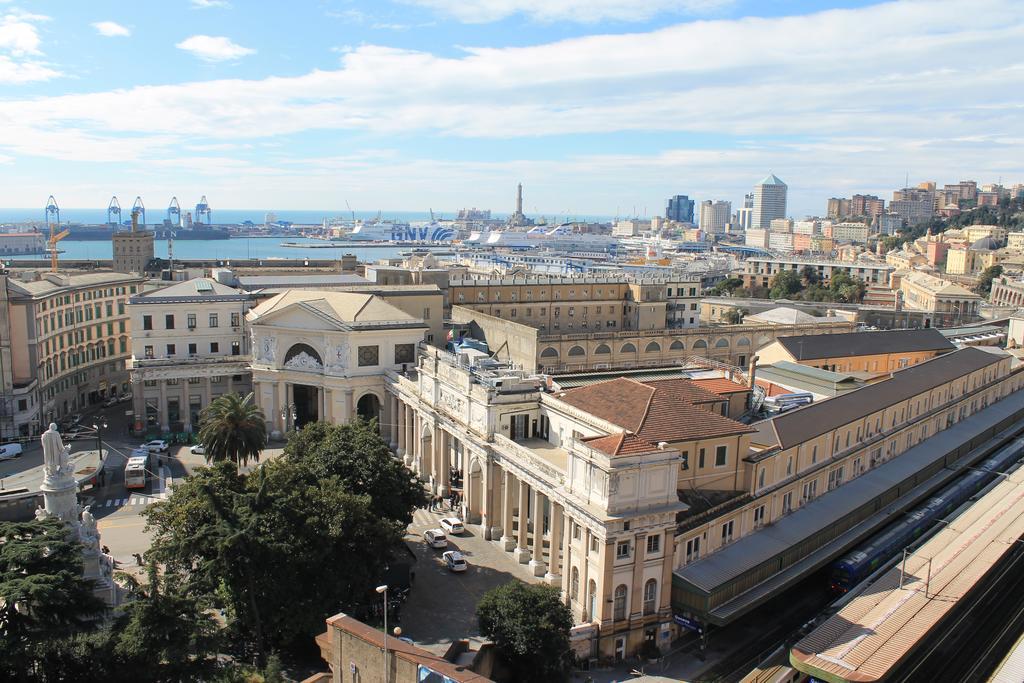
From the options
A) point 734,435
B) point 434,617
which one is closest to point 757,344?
point 734,435

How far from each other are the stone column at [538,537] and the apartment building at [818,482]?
838 centimetres

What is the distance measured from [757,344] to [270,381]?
59.2 m

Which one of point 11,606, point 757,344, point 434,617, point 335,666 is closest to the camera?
point 11,606

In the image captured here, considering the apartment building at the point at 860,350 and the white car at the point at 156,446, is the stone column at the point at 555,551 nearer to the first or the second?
the white car at the point at 156,446

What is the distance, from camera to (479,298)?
9750cm

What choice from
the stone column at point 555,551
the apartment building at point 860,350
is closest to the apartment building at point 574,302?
the apartment building at point 860,350

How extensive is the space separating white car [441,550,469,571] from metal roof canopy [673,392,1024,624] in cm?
1282

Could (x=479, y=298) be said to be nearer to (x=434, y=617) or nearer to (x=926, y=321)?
(x=434, y=617)

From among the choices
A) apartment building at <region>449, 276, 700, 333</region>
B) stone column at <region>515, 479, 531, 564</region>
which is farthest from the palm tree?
apartment building at <region>449, 276, 700, 333</region>

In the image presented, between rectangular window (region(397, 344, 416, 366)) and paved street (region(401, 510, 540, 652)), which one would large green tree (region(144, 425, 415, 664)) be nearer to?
paved street (region(401, 510, 540, 652))

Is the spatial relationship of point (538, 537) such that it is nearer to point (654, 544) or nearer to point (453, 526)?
point (654, 544)

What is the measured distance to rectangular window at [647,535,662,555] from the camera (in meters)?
40.3

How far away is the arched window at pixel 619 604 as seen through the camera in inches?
1567

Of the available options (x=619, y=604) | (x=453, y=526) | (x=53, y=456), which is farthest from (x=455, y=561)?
(x=53, y=456)
